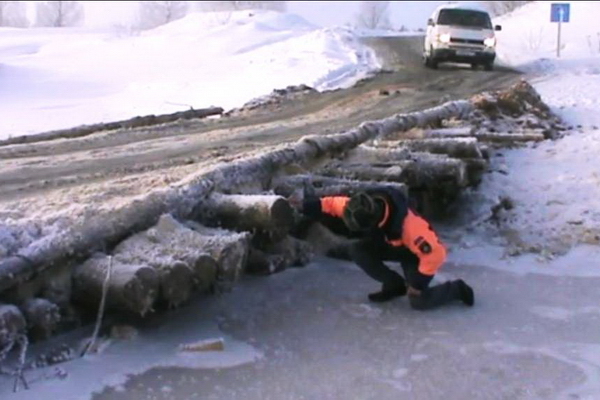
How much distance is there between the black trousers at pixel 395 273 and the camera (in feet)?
25.6

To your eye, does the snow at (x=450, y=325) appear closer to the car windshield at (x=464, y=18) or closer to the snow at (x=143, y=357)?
the snow at (x=143, y=357)

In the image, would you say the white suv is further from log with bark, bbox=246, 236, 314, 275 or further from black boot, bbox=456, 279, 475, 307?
black boot, bbox=456, 279, 475, 307

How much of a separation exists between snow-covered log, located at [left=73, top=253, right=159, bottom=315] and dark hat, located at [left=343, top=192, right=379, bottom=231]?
5.43ft

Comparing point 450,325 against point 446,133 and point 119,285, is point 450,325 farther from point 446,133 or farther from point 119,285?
point 446,133

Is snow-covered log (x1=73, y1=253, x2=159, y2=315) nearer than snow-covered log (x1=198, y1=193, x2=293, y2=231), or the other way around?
snow-covered log (x1=73, y1=253, x2=159, y2=315)

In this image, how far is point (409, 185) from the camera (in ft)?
34.3

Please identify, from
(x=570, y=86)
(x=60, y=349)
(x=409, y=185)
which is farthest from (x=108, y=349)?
(x=570, y=86)

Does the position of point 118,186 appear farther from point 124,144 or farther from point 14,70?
point 14,70

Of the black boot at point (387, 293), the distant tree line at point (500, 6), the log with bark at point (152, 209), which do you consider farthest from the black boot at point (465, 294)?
the distant tree line at point (500, 6)

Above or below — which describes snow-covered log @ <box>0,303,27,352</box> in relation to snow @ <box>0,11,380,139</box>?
below

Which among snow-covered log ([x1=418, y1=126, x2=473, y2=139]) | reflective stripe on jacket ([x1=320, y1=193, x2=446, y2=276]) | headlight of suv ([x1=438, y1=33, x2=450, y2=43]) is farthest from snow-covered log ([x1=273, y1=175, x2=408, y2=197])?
headlight of suv ([x1=438, y1=33, x2=450, y2=43])

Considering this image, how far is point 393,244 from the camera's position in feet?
25.7

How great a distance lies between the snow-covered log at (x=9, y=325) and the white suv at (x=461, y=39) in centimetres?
2162

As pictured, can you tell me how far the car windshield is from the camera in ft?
89.4
